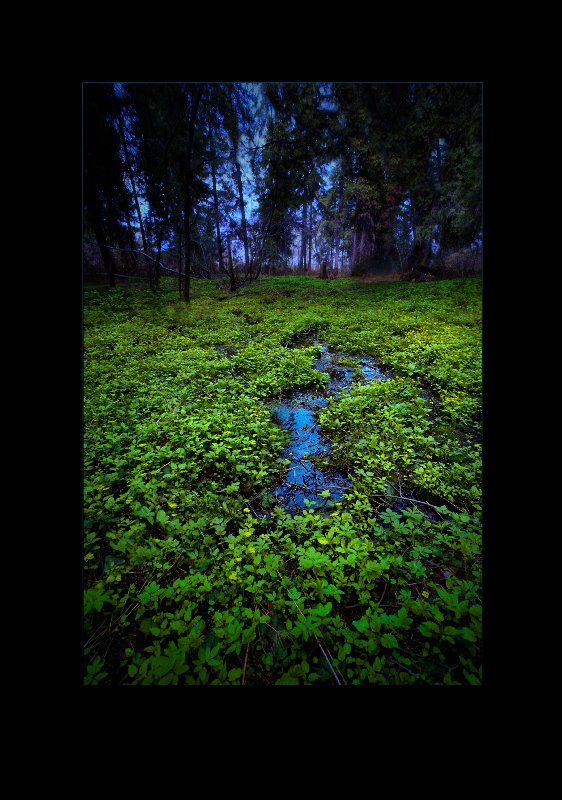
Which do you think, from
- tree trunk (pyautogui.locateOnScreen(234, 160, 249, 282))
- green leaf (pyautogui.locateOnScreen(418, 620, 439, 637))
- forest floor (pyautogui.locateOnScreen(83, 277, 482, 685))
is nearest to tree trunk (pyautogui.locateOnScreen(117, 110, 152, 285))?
tree trunk (pyautogui.locateOnScreen(234, 160, 249, 282))

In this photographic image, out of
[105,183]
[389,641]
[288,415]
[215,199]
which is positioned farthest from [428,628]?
[105,183]

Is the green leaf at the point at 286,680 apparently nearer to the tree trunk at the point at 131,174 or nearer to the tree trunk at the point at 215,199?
the tree trunk at the point at 215,199

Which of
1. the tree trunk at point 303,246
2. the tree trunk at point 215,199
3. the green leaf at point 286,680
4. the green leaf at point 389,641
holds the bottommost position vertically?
the green leaf at point 286,680

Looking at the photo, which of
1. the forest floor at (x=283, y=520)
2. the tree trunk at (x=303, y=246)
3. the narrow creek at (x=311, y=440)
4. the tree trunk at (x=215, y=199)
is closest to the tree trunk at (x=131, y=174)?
the tree trunk at (x=215, y=199)

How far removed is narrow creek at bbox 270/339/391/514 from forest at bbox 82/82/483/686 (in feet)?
0.10

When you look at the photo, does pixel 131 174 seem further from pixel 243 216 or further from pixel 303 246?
pixel 303 246

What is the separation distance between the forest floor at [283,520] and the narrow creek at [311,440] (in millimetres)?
27

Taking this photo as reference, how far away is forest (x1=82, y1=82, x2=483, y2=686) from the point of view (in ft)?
6.07

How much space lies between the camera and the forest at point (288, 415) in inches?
72.8

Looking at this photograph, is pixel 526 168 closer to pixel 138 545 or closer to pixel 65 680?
pixel 65 680

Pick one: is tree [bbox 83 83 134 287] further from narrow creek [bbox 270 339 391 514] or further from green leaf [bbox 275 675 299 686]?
green leaf [bbox 275 675 299 686]

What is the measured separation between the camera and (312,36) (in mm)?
1019

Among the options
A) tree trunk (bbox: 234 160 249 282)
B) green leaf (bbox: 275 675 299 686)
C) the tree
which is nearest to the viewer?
green leaf (bbox: 275 675 299 686)

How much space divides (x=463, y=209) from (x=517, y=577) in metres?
12.4
